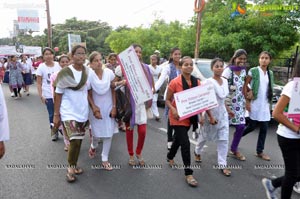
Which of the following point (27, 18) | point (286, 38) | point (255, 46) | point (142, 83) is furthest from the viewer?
point (27, 18)

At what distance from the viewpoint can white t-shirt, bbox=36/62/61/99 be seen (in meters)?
5.60

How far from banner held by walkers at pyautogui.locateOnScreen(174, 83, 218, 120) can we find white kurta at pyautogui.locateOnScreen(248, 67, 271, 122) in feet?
3.81

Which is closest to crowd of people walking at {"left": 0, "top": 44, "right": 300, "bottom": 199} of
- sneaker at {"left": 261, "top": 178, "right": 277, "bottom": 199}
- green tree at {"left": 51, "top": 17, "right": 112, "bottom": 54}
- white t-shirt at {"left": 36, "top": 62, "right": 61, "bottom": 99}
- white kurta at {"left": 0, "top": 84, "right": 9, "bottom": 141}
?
sneaker at {"left": 261, "top": 178, "right": 277, "bottom": 199}

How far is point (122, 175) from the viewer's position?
4.02 metres

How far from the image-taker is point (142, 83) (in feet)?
13.2

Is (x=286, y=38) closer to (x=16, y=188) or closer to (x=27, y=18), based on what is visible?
(x=16, y=188)

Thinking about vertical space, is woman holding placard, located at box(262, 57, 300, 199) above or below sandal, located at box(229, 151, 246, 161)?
above

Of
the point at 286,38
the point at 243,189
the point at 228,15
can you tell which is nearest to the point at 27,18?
the point at 228,15

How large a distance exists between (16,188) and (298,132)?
3.34 m

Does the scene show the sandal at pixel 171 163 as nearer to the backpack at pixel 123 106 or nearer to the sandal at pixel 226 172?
the sandal at pixel 226 172

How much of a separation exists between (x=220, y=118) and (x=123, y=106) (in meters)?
1.42

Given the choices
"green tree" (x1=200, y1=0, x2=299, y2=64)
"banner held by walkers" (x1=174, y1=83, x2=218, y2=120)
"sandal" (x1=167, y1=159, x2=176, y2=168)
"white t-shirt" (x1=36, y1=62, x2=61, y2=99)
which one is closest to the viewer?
"banner held by walkers" (x1=174, y1=83, x2=218, y2=120)

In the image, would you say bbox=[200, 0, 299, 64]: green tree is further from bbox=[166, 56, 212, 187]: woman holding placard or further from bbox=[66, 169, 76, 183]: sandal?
bbox=[66, 169, 76, 183]: sandal

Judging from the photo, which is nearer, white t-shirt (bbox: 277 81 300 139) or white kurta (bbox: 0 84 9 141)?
white kurta (bbox: 0 84 9 141)
